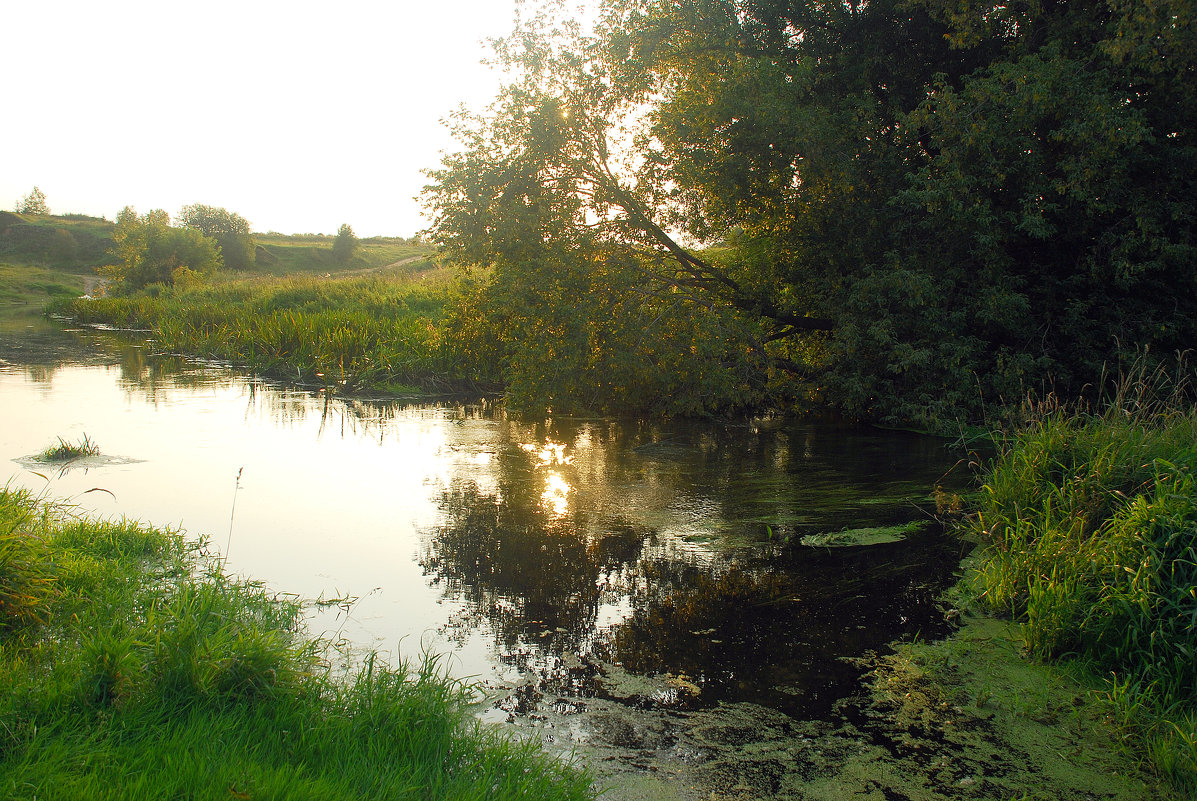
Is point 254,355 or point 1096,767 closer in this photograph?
point 1096,767

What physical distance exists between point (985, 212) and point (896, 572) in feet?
20.5

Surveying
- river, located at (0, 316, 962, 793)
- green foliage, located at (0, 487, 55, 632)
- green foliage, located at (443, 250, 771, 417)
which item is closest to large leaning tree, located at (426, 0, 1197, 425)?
green foliage, located at (443, 250, 771, 417)

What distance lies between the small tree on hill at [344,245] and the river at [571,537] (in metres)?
50.4

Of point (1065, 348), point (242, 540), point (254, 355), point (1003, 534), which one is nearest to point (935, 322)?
point (1065, 348)

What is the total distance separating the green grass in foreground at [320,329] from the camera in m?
14.0

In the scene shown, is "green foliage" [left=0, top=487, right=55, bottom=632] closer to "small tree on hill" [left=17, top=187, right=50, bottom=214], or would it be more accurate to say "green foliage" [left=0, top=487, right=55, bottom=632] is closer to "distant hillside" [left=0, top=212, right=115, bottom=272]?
"distant hillside" [left=0, top=212, right=115, bottom=272]

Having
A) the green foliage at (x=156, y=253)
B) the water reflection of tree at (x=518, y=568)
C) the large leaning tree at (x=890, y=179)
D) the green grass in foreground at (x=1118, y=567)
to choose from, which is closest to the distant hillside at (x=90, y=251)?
the green foliage at (x=156, y=253)

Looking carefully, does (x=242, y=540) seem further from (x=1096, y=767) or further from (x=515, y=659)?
(x=1096, y=767)

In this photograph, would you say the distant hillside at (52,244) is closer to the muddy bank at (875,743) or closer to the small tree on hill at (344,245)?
the small tree on hill at (344,245)

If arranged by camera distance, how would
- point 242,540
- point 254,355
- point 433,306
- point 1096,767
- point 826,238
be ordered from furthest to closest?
point 433,306
point 254,355
point 826,238
point 242,540
point 1096,767

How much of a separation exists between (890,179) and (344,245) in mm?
54690

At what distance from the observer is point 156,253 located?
4225cm

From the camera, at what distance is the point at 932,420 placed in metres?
9.77

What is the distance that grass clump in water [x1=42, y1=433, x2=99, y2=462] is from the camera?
7.17 metres
